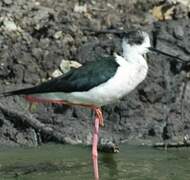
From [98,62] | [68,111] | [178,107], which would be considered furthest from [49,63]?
[98,62]

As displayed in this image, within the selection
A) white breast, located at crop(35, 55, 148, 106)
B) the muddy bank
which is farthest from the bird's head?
the muddy bank

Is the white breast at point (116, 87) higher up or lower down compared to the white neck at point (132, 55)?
lower down

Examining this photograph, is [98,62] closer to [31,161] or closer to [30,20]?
[31,161]

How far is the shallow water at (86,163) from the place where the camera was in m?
8.38

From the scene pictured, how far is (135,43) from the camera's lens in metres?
8.37

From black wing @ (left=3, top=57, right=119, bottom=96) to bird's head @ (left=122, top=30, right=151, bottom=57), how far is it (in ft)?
0.59

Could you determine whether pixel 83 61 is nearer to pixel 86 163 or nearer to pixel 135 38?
pixel 86 163

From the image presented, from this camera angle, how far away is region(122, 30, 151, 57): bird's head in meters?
8.34

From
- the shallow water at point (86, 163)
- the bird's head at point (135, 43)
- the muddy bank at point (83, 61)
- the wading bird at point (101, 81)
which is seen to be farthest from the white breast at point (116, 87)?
→ the muddy bank at point (83, 61)

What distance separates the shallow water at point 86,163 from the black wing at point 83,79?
83 cm

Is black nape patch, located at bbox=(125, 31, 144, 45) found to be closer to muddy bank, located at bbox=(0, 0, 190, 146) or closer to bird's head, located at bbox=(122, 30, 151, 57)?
bird's head, located at bbox=(122, 30, 151, 57)

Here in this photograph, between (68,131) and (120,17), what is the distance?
7.56 ft

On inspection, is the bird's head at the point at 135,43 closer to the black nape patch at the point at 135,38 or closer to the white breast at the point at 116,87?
the black nape patch at the point at 135,38

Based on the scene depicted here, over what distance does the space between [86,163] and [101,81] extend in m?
1.20
